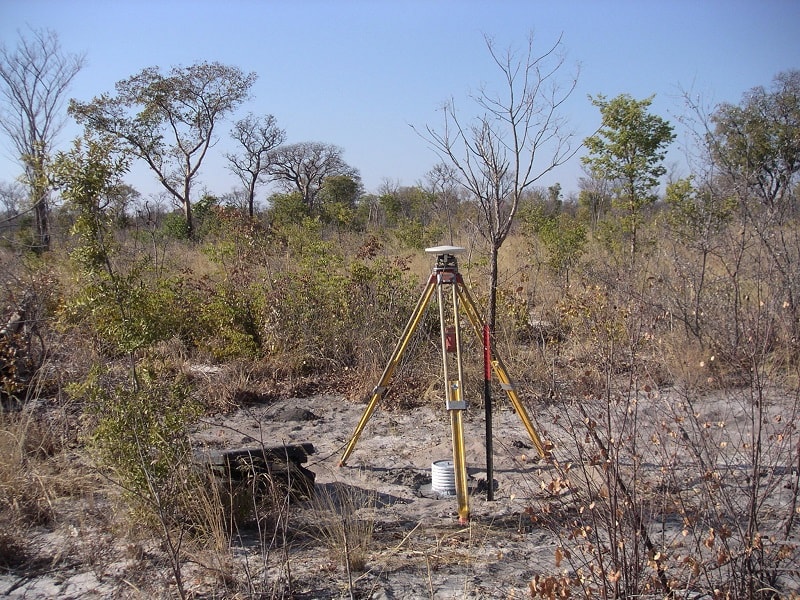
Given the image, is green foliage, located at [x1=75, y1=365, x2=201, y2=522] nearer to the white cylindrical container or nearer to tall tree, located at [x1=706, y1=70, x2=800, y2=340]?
the white cylindrical container

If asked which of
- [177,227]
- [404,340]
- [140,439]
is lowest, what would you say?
[140,439]

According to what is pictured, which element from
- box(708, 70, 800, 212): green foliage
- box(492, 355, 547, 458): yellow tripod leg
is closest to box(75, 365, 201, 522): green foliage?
box(492, 355, 547, 458): yellow tripod leg

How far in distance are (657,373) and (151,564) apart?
14.6 feet

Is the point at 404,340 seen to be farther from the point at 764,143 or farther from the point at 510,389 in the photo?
the point at 764,143

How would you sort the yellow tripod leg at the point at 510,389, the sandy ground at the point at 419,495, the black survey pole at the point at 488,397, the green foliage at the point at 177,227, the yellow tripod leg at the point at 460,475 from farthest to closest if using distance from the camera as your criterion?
the green foliage at the point at 177,227 → the yellow tripod leg at the point at 510,389 → the black survey pole at the point at 488,397 → the yellow tripod leg at the point at 460,475 → the sandy ground at the point at 419,495

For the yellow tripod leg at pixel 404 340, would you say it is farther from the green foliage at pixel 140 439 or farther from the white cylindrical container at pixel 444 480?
the green foliage at pixel 140 439

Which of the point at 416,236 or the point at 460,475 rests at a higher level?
the point at 416,236

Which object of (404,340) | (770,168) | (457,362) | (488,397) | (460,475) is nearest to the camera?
(460,475)

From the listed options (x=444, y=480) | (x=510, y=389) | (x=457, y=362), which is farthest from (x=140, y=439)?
(x=510, y=389)

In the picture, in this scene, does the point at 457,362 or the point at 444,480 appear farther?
the point at 444,480

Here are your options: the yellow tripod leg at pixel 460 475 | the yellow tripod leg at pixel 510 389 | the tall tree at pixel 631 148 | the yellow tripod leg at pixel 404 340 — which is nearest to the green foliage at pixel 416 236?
the tall tree at pixel 631 148

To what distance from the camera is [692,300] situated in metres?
6.83

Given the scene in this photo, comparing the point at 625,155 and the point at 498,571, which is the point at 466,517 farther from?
the point at 625,155

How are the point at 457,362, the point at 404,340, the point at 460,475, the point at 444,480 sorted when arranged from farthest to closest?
the point at 444,480 → the point at 404,340 → the point at 457,362 → the point at 460,475
